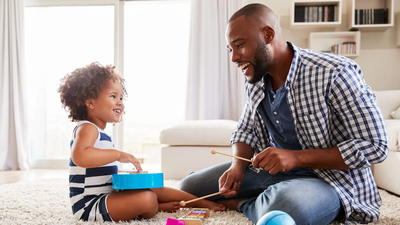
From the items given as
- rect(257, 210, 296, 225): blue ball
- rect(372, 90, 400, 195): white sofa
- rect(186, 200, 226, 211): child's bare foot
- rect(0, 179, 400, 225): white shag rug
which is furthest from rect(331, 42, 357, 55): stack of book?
rect(257, 210, 296, 225): blue ball

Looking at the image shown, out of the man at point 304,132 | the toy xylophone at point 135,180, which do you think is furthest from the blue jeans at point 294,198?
the toy xylophone at point 135,180

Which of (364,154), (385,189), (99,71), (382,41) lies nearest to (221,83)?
(382,41)

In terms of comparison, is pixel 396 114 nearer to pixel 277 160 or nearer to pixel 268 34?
pixel 268 34

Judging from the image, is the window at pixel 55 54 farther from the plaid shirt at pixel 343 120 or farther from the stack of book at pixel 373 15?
the plaid shirt at pixel 343 120

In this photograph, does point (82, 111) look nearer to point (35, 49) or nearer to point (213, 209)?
point (213, 209)

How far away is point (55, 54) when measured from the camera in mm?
3805

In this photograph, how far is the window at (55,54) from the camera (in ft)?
12.3

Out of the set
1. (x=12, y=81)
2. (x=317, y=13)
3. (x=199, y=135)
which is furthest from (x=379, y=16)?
(x=12, y=81)

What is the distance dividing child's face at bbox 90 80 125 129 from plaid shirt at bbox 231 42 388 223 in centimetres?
68

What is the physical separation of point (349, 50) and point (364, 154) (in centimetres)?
268

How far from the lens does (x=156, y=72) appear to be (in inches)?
191

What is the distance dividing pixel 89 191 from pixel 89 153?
0.51 ft

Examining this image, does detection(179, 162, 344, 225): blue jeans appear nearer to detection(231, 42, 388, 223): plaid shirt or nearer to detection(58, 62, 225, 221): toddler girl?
detection(231, 42, 388, 223): plaid shirt

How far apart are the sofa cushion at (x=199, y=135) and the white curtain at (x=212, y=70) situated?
3.87ft
